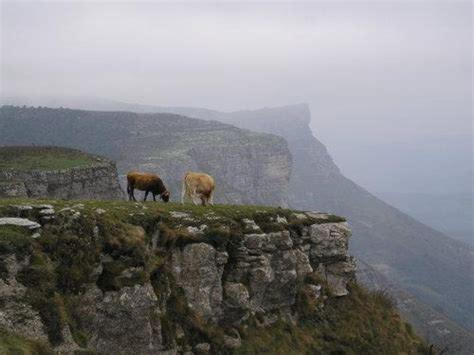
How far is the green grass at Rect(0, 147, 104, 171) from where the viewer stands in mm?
73662

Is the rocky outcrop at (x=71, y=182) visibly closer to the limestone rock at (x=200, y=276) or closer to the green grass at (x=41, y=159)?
the green grass at (x=41, y=159)

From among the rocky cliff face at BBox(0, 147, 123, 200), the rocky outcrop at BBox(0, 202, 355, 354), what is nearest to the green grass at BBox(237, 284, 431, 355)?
the rocky outcrop at BBox(0, 202, 355, 354)

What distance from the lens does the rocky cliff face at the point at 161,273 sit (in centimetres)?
2648

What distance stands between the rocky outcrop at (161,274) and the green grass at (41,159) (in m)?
43.2

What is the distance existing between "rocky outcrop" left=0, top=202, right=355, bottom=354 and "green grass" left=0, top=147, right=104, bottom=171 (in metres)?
43.2

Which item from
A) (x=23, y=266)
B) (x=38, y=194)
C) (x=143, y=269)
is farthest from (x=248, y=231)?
(x=38, y=194)

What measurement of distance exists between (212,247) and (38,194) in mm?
41640

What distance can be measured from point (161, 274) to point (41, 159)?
5191 centimetres

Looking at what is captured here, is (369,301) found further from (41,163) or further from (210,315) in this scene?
(41,163)

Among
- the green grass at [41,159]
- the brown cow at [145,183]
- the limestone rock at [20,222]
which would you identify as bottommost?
the green grass at [41,159]

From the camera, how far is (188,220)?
34.7 m

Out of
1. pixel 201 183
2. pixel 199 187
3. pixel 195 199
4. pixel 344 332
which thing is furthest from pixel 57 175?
pixel 344 332

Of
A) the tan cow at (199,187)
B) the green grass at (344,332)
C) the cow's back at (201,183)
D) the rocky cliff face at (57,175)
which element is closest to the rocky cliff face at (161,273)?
the green grass at (344,332)

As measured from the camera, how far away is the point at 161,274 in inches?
1270
